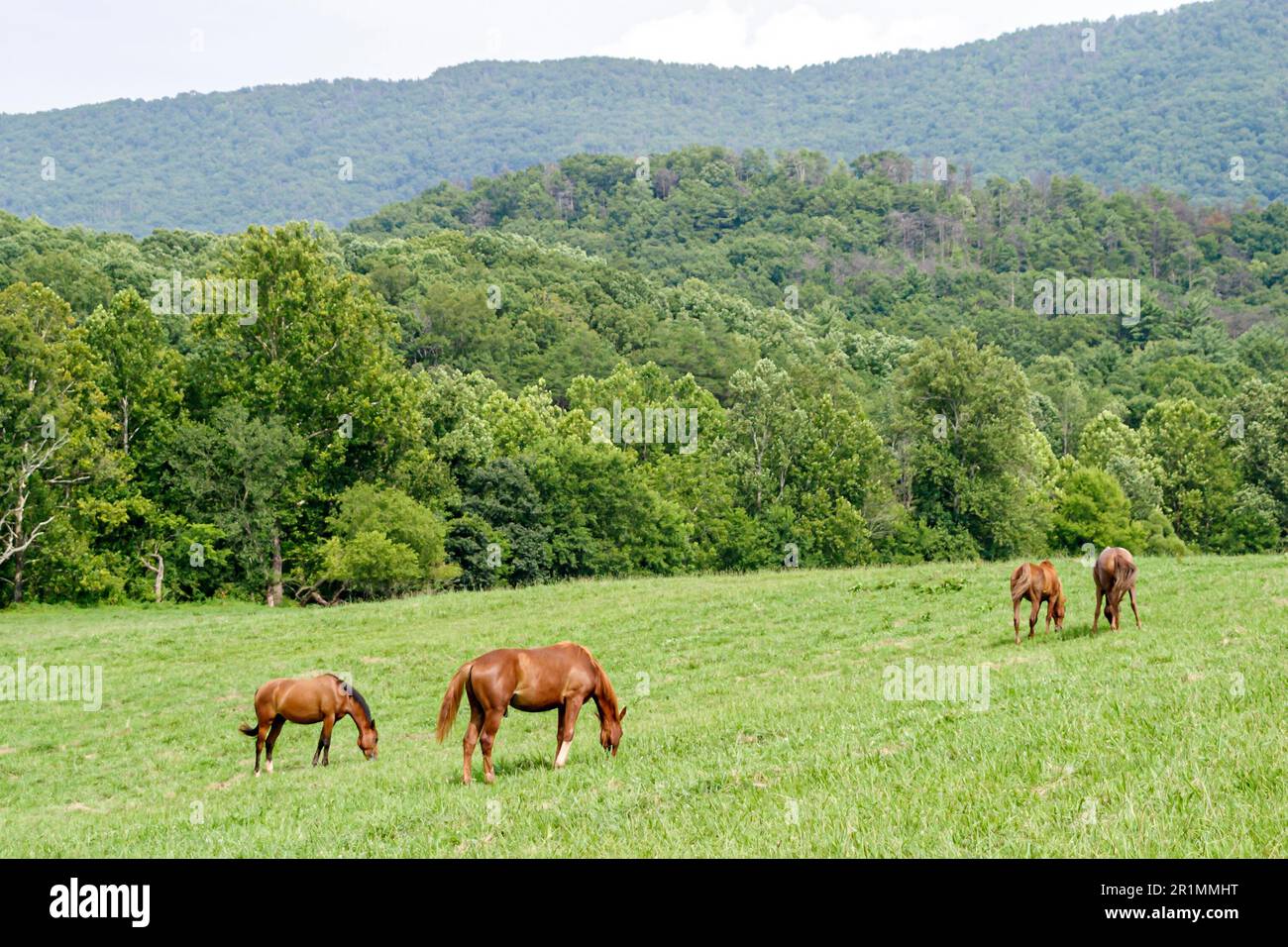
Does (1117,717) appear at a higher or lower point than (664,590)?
higher

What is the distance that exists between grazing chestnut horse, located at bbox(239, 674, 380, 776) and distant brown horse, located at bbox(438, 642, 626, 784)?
19.9ft

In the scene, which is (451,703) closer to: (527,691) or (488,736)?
(488,736)

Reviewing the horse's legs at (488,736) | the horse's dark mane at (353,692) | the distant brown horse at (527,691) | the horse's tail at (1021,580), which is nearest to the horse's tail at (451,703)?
the distant brown horse at (527,691)

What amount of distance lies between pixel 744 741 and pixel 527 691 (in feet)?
9.81

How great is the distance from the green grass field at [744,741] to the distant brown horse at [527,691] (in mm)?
506

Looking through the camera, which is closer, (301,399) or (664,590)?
(664,590)

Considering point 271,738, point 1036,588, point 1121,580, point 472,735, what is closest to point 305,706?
point 271,738

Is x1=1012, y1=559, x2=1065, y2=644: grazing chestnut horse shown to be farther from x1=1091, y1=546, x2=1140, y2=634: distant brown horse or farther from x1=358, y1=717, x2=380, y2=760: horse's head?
x1=358, y1=717, x2=380, y2=760: horse's head

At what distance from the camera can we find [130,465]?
5244 cm

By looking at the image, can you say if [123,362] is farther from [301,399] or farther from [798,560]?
[798,560]
